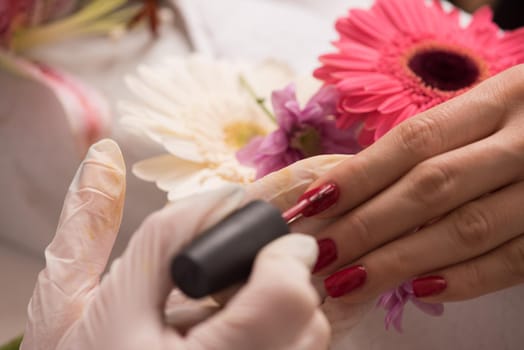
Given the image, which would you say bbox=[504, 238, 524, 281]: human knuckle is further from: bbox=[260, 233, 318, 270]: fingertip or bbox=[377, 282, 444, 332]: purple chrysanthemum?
bbox=[260, 233, 318, 270]: fingertip

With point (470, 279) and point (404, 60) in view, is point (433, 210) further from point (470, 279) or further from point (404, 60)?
point (404, 60)

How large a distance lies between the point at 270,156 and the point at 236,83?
163 mm

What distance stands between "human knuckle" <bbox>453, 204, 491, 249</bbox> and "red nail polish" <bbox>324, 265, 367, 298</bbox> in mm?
70

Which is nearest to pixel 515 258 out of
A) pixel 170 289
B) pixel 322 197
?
pixel 322 197

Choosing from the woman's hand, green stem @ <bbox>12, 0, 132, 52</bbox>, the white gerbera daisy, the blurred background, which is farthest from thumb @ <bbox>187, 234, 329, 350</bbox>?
green stem @ <bbox>12, 0, 132, 52</bbox>

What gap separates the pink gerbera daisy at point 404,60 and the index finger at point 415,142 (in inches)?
2.2

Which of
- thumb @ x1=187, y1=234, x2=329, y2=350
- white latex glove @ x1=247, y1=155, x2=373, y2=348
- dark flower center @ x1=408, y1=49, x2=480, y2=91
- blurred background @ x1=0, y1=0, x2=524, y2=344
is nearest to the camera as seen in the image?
thumb @ x1=187, y1=234, x2=329, y2=350

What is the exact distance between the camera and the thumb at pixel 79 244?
1.35ft

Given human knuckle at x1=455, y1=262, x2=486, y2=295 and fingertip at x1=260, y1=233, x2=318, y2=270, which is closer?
fingertip at x1=260, y1=233, x2=318, y2=270

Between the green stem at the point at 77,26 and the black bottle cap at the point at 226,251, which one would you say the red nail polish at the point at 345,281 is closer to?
the black bottle cap at the point at 226,251

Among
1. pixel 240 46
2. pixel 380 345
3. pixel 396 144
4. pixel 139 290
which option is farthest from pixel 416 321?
pixel 240 46

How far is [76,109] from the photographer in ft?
2.46

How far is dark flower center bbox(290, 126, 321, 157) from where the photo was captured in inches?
22.4

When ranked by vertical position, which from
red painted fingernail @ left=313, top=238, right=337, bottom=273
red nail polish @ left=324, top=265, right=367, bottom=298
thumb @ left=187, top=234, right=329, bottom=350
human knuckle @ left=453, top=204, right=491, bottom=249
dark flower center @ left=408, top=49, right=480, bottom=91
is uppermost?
thumb @ left=187, top=234, right=329, bottom=350
